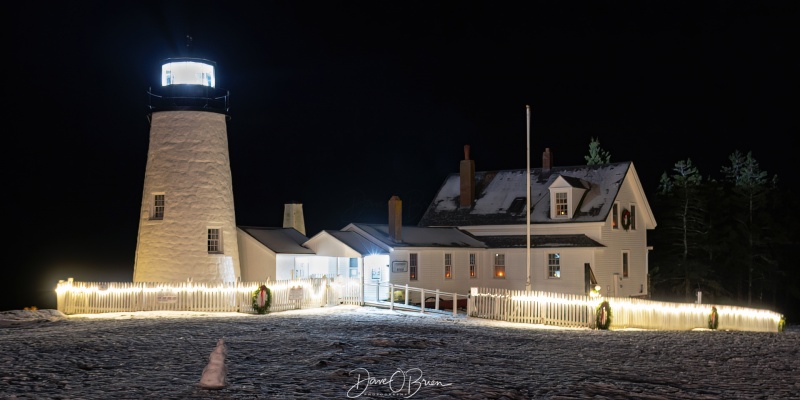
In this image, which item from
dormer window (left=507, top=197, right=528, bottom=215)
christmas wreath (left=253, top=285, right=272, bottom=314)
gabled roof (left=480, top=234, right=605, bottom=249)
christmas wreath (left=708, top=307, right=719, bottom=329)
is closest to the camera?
christmas wreath (left=253, top=285, right=272, bottom=314)

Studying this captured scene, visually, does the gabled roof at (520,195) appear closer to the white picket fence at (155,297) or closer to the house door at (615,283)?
the house door at (615,283)

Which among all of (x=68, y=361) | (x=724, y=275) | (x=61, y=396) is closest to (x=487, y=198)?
(x=724, y=275)

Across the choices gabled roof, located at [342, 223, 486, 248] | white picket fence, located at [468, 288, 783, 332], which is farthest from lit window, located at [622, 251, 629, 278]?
white picket fence, located at [468, 288, 783, 332]

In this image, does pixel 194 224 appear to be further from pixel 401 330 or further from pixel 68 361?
pixel 68 361

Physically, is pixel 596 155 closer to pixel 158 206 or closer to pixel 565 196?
pixel 565 196

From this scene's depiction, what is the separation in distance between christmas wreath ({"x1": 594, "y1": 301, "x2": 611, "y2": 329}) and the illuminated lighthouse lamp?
1654 centimetres

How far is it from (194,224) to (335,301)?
5.86m

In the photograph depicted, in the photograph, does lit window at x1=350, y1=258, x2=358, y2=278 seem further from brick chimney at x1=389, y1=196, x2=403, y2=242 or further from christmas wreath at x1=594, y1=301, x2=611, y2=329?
christmas wreath at x1=594, y1=301, x2=611, y2=329

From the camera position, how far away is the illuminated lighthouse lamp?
33.3 m

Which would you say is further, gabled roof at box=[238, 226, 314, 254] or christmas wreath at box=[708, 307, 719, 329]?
gabled roof at box=[238, 226, 314, 254]

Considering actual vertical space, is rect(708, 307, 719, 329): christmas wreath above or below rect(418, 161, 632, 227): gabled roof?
below

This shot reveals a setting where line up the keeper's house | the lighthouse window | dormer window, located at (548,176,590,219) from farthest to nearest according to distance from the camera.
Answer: dormer window, located at (548,176,590,219)
the keeper's house
the lighthouse window

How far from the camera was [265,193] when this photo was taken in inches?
3693

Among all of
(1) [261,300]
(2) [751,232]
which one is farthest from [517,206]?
(2) [751,232]
